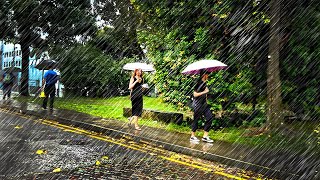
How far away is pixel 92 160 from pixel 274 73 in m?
4.70

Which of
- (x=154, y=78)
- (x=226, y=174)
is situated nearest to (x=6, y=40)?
(x=154, y=78)

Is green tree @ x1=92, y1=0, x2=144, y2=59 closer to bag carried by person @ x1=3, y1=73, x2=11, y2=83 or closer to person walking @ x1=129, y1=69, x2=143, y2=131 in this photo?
bag carried by person @ x1=3, y1=73, x2=11, y2=83

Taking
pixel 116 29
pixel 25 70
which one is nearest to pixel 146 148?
pixel 25 70

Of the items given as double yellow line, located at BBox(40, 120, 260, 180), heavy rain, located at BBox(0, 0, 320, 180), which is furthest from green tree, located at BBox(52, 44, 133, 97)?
double yellow line, located at BBox(40, 120, 260, 180)

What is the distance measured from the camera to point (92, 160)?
630 cm

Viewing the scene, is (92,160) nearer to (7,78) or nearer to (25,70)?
(7,78)

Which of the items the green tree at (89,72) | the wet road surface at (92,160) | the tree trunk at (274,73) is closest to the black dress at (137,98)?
the wet road surface at (92,160)

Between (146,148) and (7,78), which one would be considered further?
(7,78)

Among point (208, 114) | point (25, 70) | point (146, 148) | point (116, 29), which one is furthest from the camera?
point (116, 29)

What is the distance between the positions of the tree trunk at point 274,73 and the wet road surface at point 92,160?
2522 millimetres

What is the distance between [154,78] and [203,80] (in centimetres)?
334

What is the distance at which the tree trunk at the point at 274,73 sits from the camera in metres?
8.23

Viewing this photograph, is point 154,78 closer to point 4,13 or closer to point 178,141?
point 178,141

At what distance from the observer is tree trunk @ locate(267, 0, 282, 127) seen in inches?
324
